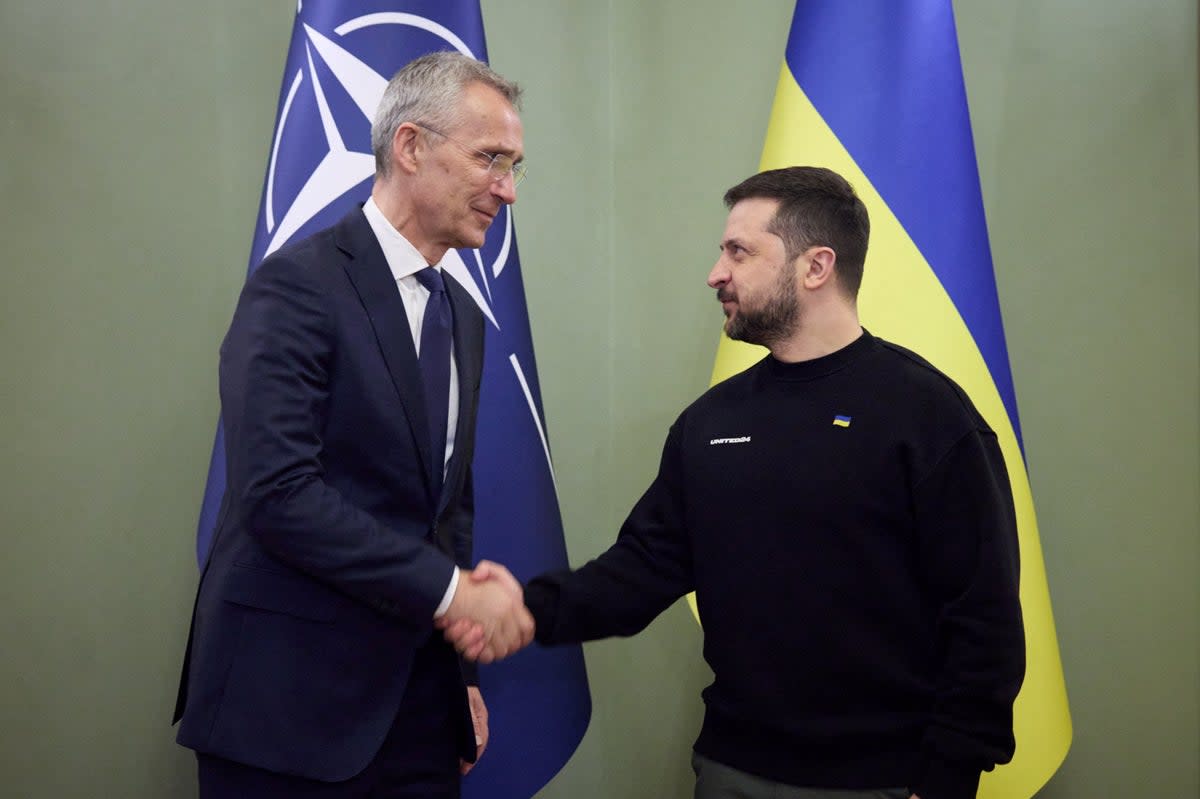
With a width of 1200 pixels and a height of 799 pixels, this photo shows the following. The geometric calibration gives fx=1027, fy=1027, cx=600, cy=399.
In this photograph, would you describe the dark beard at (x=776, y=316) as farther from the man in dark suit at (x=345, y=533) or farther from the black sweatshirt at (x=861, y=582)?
the man in dark suit at (x=345, y=533)

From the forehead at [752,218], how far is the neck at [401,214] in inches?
21.7

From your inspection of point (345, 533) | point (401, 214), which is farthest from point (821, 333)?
point (345, 533)

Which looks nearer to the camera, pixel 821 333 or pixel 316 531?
pixel 316 531

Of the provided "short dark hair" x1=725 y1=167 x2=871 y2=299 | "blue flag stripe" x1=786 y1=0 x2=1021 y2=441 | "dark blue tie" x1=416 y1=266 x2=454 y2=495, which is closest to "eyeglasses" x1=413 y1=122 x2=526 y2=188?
"dark blue tie" x1=416 y1=266 x2=454 y2=495

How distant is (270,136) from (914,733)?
6.51 feet

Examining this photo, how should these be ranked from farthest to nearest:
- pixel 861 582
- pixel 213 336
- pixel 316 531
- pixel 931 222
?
pixel 213 336, pixel 931 222, pixel 861 582, pixel 316 531

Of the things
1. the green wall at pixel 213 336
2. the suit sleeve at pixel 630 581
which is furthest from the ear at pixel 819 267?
the green wall at pixel 213 336

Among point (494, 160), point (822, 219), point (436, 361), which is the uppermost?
point (494, 160)

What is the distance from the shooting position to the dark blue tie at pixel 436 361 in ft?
5.59

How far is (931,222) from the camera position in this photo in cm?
225

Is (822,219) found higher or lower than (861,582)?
higher

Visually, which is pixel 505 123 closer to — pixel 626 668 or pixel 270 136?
pixel 270 136

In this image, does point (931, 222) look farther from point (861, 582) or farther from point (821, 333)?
point (861, 582)

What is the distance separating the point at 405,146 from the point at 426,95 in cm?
10
